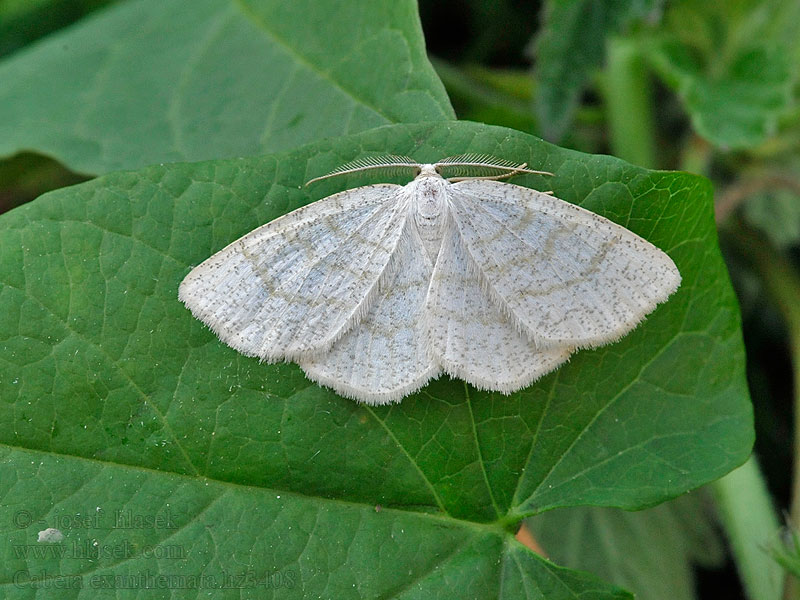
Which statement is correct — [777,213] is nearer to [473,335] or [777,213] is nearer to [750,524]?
[750,524]

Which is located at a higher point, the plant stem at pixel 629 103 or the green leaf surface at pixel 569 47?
the green leaf surface at pixel 569 47

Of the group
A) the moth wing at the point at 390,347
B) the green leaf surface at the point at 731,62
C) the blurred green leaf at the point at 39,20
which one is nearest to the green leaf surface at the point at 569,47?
the green leaf surface at the point at 731,62

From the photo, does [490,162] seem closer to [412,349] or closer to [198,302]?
[412,349]

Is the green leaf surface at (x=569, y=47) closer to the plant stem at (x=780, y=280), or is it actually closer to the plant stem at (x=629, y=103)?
the plant stem at (x=629, y=103)

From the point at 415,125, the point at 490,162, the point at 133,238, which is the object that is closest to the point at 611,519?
the point at 490,162

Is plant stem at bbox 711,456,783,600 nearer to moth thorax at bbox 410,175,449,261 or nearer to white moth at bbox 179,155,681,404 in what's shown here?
white moth at bbox 179,155,681,404

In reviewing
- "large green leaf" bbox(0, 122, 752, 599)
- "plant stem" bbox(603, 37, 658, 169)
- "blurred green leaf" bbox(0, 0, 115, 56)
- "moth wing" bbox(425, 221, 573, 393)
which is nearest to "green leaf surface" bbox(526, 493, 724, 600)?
"large green leaf" bbox(0, 122, 752, 599)
